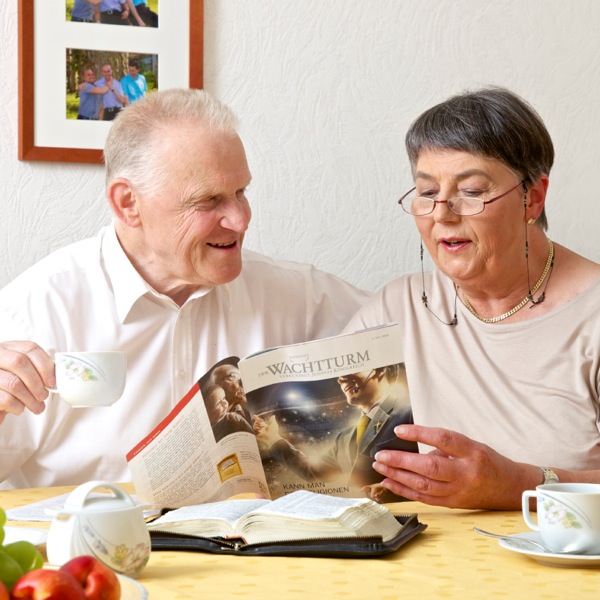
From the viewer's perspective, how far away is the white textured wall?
7.39ft

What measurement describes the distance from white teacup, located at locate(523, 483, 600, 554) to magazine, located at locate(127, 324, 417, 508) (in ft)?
1.13

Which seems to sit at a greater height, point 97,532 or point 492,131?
point 492,131

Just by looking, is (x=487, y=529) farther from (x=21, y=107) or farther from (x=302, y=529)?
(x=21, y=107)

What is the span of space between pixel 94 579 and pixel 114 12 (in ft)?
5.48

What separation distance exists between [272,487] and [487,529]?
0.38 meters

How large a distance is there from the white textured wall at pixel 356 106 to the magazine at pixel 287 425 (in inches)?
33.5

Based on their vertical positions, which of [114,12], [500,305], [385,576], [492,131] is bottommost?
[385,576]

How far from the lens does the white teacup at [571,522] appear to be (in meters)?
1.13

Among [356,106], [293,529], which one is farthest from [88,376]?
[356,106]

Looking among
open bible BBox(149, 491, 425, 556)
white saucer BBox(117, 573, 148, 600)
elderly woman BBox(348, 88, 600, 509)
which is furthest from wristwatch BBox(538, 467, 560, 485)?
white saucer BBox(117, 573, 148, 600)

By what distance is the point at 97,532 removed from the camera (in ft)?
3.34

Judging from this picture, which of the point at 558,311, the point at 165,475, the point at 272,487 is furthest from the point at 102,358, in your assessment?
the point at 558,311

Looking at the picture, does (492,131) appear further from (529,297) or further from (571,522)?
(571,522)

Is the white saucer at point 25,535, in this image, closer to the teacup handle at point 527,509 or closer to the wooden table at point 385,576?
the wooden table at point 385,576
